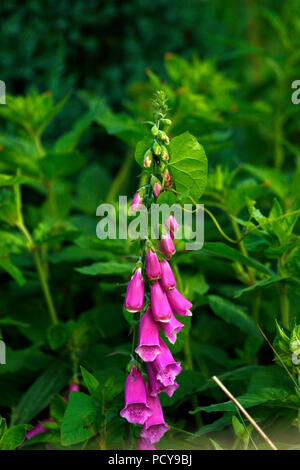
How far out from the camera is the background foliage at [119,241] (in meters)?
1.24

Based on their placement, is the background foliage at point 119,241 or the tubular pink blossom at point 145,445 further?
the background foliage at point 119,241

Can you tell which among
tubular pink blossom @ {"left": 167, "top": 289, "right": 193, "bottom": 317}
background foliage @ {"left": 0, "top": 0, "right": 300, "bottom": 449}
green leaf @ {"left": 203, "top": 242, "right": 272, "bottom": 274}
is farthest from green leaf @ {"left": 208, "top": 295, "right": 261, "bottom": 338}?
tubular pink blossom @ {"left": 167, "top": 289, "right": 193, "bottom": 317}

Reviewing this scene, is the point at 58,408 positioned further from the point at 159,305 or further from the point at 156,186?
the point at 156,186

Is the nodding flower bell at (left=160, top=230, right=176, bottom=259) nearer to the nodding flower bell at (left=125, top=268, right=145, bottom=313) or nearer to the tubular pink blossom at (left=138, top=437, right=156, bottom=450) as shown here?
the nodding flower bell at (left=125, top=268, right=145, bottom=313)

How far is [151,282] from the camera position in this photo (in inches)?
40.7

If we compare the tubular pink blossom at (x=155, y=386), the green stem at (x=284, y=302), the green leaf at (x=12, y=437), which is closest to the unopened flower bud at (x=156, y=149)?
the tubular pink blossom at (x=155, y=386)

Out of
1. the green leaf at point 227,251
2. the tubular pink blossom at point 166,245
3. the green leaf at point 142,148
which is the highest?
the green leaf at point 142,148

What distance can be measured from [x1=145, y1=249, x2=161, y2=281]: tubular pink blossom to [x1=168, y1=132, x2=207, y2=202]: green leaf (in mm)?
149

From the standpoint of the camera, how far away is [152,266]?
101 centimetres

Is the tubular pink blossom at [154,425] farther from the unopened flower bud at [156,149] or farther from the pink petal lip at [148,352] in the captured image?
the unopened flower bud at [156,149]

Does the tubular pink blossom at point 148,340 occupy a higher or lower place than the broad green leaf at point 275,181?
lower

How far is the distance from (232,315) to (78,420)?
1.70ft

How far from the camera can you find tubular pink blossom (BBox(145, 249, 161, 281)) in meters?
1.01
